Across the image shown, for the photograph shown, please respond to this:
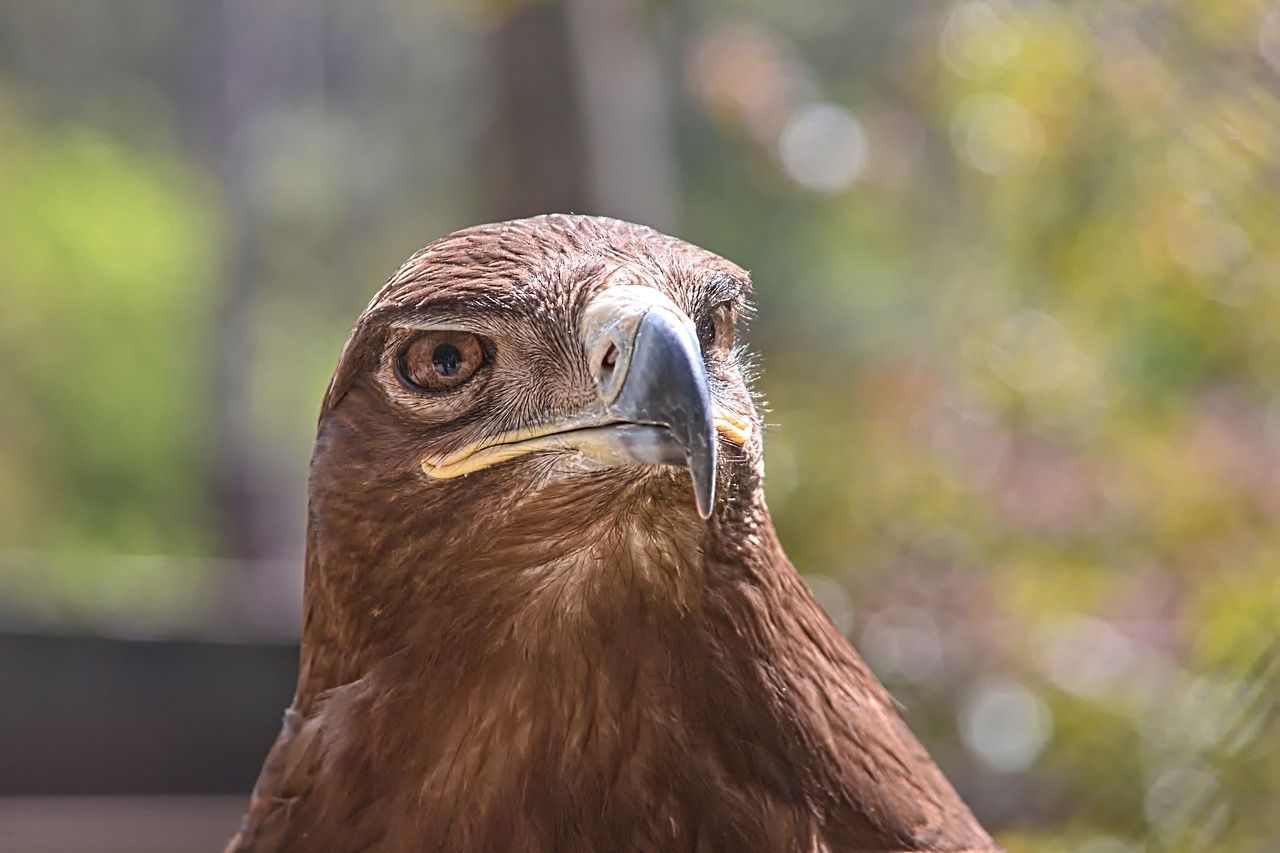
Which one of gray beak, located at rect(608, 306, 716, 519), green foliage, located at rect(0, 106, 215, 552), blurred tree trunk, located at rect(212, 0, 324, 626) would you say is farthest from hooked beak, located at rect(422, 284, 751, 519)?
green foliage, located at rect(0, 106, 215, 552)

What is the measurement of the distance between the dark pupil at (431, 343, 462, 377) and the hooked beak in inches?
4.7

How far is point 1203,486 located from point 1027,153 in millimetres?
973

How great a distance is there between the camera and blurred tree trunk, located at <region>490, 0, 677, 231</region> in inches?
228

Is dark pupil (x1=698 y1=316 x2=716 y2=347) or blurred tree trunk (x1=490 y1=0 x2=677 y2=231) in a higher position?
blurred tree trunk (x1=490 y1=0 x2=677 y2=231)

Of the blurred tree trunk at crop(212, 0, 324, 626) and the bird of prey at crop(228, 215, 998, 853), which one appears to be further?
the blurred tree trunk at crop(212, 0, 324, 626)

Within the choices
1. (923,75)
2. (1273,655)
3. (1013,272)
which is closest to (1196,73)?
(1273,655)

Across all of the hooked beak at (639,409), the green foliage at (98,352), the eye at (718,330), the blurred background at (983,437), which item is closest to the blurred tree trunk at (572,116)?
the blurred background at (983,437)

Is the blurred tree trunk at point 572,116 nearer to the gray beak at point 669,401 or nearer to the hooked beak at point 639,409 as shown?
the hooked beak at point 639,409

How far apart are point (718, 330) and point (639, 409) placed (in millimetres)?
361

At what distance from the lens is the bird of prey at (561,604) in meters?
2.10

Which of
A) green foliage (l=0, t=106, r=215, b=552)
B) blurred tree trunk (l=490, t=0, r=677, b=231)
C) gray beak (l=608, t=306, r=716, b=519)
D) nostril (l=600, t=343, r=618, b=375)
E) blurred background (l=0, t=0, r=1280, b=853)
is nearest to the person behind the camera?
gray beak (l=608, t=306, r=716, b=519)

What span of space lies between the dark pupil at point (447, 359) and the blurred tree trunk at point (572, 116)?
11.7 ft

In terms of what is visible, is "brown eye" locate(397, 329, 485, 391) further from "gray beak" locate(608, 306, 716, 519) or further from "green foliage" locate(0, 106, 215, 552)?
"green foliage" locate(0, 106, 215, 552)

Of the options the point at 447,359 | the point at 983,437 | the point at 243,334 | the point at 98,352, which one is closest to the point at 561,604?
the point at 447,359
